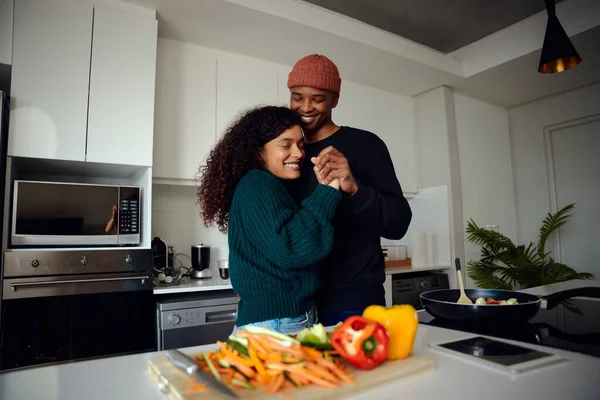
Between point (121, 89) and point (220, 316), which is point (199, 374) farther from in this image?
point (121, 89)

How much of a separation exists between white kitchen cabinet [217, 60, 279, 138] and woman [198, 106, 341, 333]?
1524 mm

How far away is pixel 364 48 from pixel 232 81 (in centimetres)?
91

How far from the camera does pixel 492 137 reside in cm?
410

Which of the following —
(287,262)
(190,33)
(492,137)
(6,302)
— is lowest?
(6,302)

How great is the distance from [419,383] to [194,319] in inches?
64.8

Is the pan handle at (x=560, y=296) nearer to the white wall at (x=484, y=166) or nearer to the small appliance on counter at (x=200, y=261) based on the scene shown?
the small appliance on counter at (x=200, y=261)

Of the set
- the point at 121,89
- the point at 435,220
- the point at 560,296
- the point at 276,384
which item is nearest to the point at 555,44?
the point at 560,296

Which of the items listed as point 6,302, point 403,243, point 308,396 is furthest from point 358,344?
point 403,243

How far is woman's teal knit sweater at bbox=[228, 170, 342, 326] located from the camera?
2.88 feet

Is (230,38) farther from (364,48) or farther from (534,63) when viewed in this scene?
(534,63)

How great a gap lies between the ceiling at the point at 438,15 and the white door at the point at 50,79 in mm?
Result: 1438

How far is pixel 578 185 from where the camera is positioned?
3848 mm

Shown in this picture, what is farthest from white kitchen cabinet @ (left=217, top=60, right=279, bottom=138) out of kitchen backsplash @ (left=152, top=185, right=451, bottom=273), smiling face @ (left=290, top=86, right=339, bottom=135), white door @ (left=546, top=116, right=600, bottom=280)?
white door @ (left=546, top=116, right=600, bottom=280)

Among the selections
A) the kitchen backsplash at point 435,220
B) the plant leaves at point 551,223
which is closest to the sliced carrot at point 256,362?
the kitchen backsplash at point 435,220
